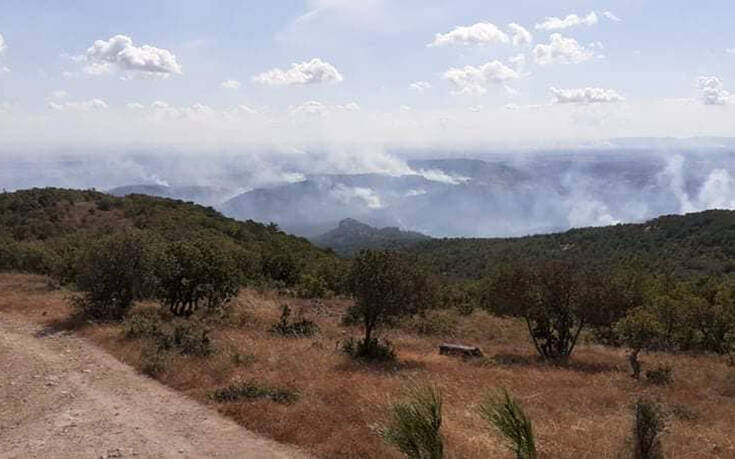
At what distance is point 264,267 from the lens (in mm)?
43062

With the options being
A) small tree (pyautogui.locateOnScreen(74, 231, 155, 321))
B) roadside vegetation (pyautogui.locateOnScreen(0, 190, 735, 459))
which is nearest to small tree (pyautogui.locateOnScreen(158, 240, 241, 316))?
roadside vegetation (pyautogui.locateOnScreen(0, 190, 735, 459))

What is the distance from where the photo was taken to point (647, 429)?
8.85 meters

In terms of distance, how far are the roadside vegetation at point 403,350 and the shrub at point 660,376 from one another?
7 cm

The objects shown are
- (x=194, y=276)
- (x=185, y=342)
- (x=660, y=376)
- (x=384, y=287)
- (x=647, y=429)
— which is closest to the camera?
(x=647, y=429)

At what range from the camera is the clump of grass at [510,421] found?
4.14 metres

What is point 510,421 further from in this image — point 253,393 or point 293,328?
point 293,328

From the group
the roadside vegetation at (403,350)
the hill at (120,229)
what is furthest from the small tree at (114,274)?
the hill at (120,229)

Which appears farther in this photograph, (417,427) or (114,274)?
(114,274)

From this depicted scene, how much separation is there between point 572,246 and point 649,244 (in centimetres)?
1140

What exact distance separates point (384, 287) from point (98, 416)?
1048 cm

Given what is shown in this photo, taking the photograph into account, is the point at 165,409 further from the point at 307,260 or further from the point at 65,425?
the point at 307,260

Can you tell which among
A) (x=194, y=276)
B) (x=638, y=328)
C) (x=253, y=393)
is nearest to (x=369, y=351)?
(x=253, y=393)

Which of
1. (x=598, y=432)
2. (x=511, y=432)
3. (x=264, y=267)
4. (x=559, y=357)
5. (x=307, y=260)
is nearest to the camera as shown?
(x=511, y=432)

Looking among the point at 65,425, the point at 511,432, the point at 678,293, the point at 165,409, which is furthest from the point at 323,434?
the point at 678,293
